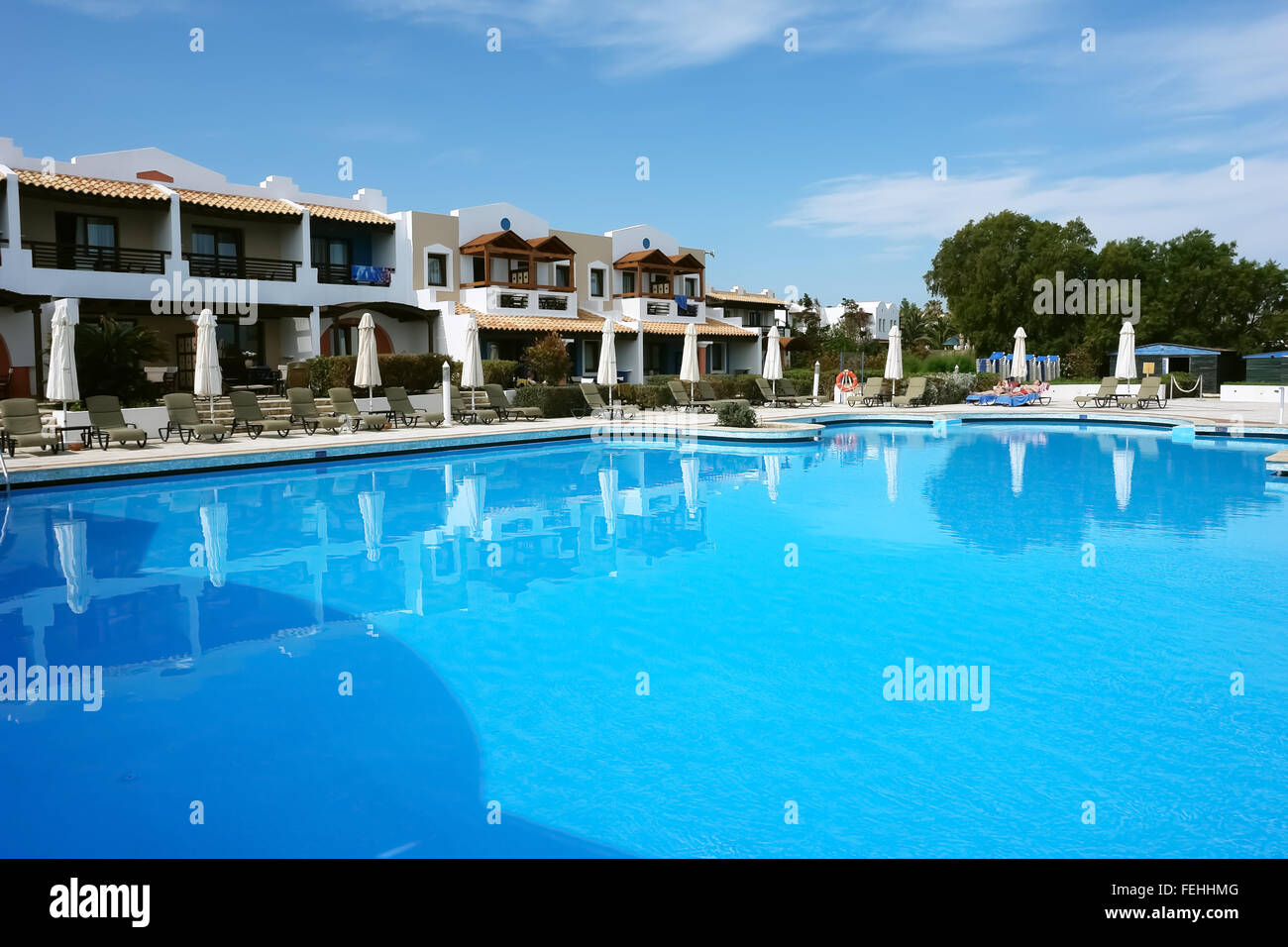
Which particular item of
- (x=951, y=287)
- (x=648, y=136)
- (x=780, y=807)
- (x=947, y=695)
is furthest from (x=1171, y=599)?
(x=951, y=287)

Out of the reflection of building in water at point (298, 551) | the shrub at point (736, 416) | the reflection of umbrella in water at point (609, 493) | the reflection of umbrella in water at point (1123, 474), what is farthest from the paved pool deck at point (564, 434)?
the reflection of umbrella in water at point (609, 493)

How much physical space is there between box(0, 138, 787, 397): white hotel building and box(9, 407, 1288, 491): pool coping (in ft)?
18.0

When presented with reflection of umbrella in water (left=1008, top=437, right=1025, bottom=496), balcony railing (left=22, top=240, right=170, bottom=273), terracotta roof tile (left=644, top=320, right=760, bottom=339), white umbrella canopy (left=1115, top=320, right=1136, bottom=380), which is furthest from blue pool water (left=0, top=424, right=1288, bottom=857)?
terracotta roof tile (left=644, top=320, right=760, bottom=339)

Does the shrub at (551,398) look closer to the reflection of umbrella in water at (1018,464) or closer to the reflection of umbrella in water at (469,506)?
the reflection of umbrella in water at (469,506)

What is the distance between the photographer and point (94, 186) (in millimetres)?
23953

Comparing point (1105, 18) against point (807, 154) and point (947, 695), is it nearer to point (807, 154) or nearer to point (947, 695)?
point (807, 154)

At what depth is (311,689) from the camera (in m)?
5.57

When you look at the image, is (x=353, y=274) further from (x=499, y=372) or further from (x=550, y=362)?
(x=550, y=362)

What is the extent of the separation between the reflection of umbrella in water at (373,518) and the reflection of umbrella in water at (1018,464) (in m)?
9.01

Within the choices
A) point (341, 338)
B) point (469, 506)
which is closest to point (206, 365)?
point (469, 506)

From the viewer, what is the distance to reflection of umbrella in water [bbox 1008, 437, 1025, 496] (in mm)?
14148

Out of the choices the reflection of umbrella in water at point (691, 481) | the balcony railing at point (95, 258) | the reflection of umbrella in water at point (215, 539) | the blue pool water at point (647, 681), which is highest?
the balcony railing at point (95, 258)

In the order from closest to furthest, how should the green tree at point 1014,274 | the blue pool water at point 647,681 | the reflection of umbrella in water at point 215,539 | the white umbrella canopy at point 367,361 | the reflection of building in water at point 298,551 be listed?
1. the blue pool water at point 647,681
2. the reflection of building in water at point 298,551
3. the reflection of umbrella in water at point 215,539
4. the white umbrella canopy at point 367,361
5. the green tree at point 1014,274

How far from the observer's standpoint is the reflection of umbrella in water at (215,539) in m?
8.62
